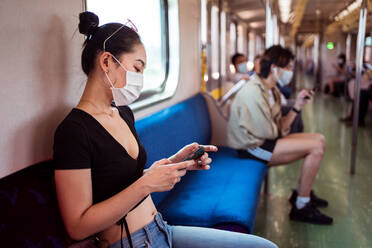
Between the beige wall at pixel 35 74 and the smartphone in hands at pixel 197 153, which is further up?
the beige wall at pixel 35 74

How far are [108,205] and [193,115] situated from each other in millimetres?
2037

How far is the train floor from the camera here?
104 inches

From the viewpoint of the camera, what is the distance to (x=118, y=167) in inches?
47.1

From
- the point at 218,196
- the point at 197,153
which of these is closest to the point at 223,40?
the point at 218,196

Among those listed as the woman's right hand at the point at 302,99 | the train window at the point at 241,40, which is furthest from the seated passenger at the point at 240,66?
the train window at the point at 241,40

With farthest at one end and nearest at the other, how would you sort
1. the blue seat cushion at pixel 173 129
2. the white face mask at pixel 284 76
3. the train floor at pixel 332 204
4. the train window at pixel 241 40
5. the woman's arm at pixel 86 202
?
1. the train window at pixel 241 40
2. the white face mask at pixel 284 76
3. the train floor at pixel 332 204
4. the blue seat cushion at pixel 173 129
5. the woman's arm at pixel 86 202

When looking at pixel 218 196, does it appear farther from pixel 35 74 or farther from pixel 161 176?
pixel 35 74

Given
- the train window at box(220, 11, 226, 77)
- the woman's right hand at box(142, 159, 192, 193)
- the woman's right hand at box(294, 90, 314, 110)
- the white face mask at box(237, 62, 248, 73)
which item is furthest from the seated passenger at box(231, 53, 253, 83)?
the woman's right hand at box(142, 159, 192, 193)

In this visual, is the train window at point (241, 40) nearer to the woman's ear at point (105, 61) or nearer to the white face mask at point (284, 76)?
the white face mask at point (284, 76)

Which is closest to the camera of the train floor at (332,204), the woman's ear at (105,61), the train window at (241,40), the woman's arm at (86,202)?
the woman's arm at (86,202)

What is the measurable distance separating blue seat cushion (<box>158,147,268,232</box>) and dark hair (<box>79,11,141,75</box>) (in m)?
1.01

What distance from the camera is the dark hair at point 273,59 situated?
3.11 metres

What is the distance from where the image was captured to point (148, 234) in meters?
1.29

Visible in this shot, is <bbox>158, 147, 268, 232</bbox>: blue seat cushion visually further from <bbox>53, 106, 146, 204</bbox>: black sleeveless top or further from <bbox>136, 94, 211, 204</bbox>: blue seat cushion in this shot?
<bbox>53, 106, 146, 204</bbox>: black sleeveless top
